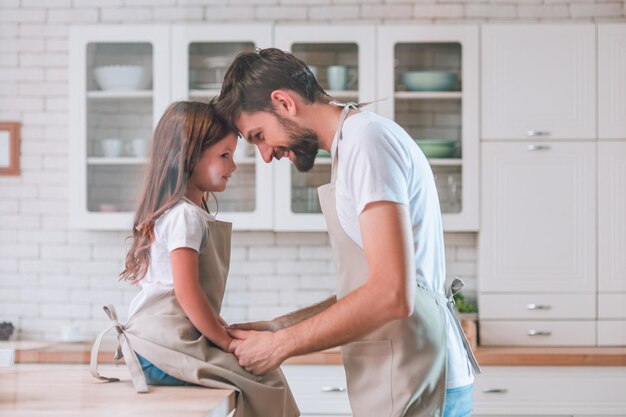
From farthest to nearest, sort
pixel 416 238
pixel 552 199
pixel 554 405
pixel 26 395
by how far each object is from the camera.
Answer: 1. pixel 552 199
2. pixel 554 405
3. pixel 416 238
4. pixel 26 395

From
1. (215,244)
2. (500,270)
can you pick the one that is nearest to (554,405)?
(500,270)

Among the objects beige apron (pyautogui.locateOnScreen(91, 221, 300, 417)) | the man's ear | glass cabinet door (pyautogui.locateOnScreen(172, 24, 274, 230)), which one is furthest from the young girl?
glass cabinet door (pyautogui.locateOnScreen(172, 24, 274, 230))

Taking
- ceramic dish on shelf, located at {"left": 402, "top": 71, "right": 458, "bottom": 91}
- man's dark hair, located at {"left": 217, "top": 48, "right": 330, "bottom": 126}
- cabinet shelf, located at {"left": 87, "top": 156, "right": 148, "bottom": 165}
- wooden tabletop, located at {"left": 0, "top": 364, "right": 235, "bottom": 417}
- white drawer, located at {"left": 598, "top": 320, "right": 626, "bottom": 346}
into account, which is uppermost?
ceramic dish on shelf, located at {"left": 402, "top": 71, "right": 458, "bottom": 91}

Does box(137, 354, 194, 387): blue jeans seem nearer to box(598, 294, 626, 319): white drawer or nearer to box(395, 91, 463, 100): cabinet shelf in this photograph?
box(395, 91, 463, 100): cabinet shelf

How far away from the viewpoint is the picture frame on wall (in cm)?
270

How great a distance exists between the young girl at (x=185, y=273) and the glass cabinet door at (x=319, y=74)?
1361 mm

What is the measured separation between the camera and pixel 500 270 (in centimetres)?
284

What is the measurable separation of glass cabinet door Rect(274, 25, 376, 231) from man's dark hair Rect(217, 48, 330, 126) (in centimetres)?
140

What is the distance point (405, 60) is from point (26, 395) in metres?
1.98

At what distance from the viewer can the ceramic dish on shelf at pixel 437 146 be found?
2867 mm

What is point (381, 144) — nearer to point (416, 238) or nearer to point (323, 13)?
point (416, 238)

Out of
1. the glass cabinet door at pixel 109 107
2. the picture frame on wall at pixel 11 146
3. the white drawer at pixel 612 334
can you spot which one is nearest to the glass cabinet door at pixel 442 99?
the white drawer at pixel 612 334

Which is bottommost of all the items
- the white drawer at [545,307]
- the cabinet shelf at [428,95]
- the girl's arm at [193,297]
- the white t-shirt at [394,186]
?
the white drawer at [545,307]

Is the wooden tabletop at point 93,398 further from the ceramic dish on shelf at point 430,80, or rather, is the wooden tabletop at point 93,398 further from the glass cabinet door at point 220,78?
the ceramic dish on shelf at point 430,80
